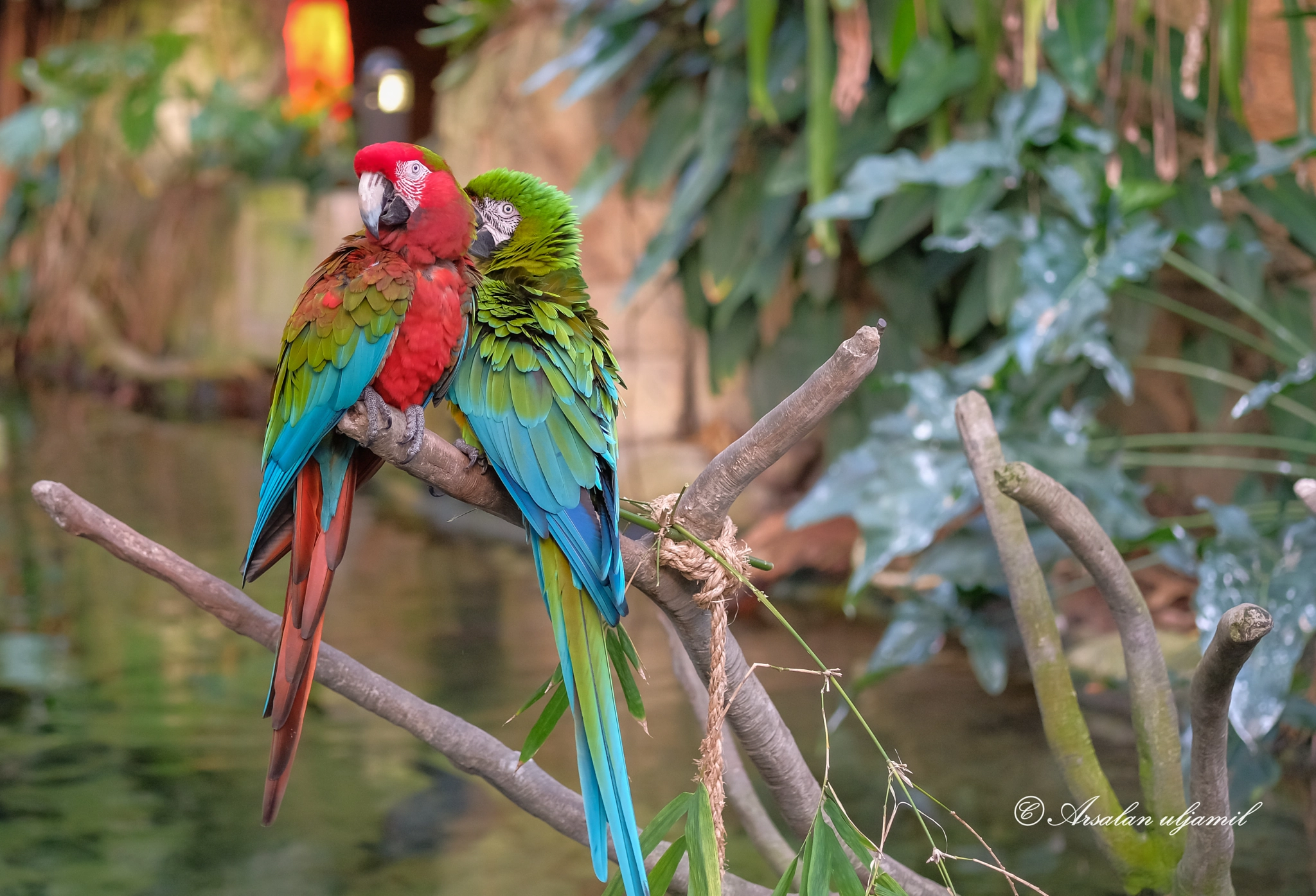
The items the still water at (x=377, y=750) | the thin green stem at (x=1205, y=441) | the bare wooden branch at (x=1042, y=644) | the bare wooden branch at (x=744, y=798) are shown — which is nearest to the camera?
the bare wooden branch at (x=1042, y=644)

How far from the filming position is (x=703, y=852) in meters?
0.67

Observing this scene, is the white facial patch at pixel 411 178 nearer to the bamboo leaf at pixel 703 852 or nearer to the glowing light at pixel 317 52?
the bamboo leaf at pixel 703 852

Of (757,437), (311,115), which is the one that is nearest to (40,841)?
(757,437)

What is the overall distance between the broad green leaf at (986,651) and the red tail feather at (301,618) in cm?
109

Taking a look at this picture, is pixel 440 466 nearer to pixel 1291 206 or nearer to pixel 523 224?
pixel 523 224

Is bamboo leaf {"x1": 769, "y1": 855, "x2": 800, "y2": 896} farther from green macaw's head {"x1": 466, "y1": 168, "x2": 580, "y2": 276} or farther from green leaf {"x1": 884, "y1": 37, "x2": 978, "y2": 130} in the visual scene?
green leaf {"x1": 884, "y1": 37, "x2": 978, "y2": 130}

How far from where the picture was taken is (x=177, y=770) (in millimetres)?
1753

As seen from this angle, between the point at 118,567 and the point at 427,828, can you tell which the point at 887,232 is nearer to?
the point at 427,828

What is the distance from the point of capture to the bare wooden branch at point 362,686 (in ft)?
2.68

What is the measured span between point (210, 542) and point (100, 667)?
0.77m

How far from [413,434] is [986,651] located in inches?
43.5

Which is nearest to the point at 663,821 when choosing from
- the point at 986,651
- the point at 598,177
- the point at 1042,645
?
the point at 1042,645
